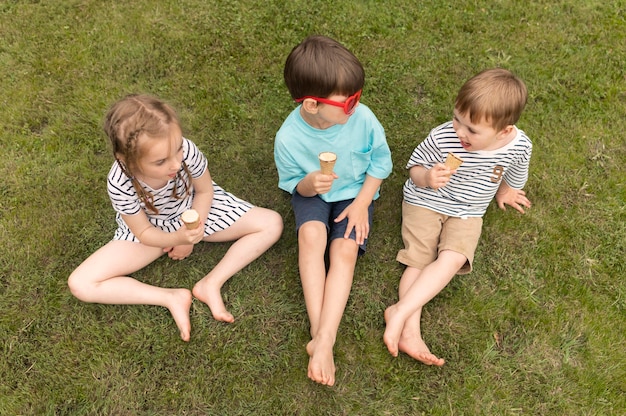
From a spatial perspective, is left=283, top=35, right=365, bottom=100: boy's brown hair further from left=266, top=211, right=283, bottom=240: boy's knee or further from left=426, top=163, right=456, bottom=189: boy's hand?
left=266, top=211, right=283, bottom=240: boy's knee

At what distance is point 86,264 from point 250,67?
2.18 meters

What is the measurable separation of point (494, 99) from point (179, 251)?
7.03 ft

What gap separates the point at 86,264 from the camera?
3049 mm

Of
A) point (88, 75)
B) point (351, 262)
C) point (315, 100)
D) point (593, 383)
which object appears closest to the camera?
point (315, 100)

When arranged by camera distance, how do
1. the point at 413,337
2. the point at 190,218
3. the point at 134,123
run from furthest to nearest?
1. the point at 413,337
2. the point at 190,218
3. the point at 134,123

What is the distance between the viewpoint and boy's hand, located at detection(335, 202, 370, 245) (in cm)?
312

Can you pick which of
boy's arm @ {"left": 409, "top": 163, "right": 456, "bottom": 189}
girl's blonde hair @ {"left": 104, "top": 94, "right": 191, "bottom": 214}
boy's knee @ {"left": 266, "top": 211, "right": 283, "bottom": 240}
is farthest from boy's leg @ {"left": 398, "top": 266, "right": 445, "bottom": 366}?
girl's blonde hair @ {"left": 104, "top": 94, "right": 191, "bottom": 214}

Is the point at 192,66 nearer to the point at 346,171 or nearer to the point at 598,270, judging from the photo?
the point at 346,171

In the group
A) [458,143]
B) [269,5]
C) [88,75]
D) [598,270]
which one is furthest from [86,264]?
[598,270]

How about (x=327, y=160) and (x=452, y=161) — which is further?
(x=452, y=161)

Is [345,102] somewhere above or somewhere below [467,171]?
above

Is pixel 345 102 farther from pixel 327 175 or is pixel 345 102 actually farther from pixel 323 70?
pixel 327 175

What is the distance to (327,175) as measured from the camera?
8.90 feet

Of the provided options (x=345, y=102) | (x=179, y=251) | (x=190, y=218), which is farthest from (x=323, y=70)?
(x=179, y=251)
